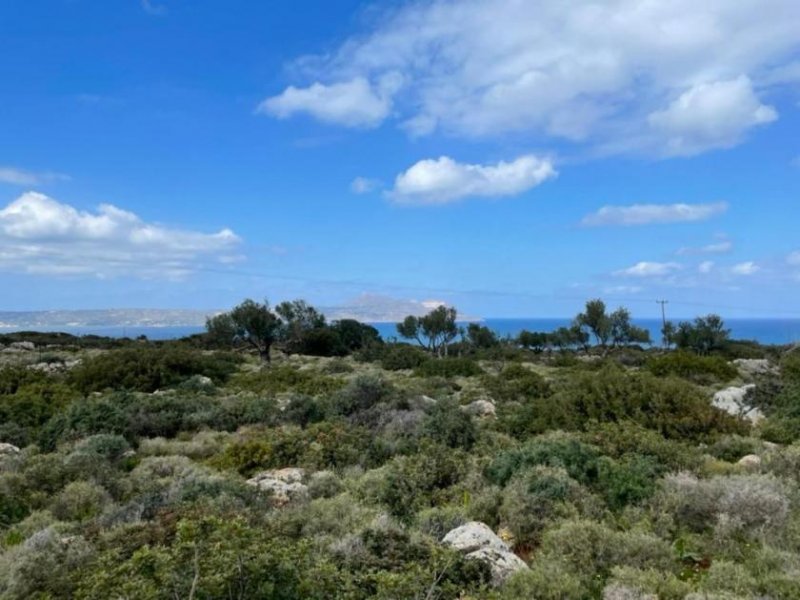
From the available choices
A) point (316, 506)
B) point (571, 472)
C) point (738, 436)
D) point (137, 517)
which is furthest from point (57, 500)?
point (738, 436)

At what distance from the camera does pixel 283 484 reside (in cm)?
902

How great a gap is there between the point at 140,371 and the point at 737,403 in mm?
21713

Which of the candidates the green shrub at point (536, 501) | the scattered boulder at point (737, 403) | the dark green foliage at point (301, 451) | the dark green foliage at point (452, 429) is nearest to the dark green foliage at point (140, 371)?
the dark green foliage at point (301, 451)

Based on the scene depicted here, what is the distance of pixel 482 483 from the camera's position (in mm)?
8648

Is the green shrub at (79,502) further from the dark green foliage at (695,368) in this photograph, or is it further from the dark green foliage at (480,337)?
the dark green foliage at (480,337)

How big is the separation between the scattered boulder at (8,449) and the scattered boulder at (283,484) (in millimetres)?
Answer: 5787

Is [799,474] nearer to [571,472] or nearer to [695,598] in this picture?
[571,472]

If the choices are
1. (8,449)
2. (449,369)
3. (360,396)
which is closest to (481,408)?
(360,396)

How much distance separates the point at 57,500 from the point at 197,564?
549cm

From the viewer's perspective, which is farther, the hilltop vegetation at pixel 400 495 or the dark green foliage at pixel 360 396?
the dark green foliage at pixel 360 396

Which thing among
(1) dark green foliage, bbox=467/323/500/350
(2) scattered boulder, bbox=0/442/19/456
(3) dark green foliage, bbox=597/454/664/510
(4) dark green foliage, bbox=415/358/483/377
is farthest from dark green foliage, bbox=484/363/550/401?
(1) dark green foliage, bbox=467/323/500/350

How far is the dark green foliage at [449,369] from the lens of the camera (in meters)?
28.0

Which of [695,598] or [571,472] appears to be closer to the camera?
[695,598]

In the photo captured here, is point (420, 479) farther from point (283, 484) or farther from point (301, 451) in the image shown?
point (301, 451)
